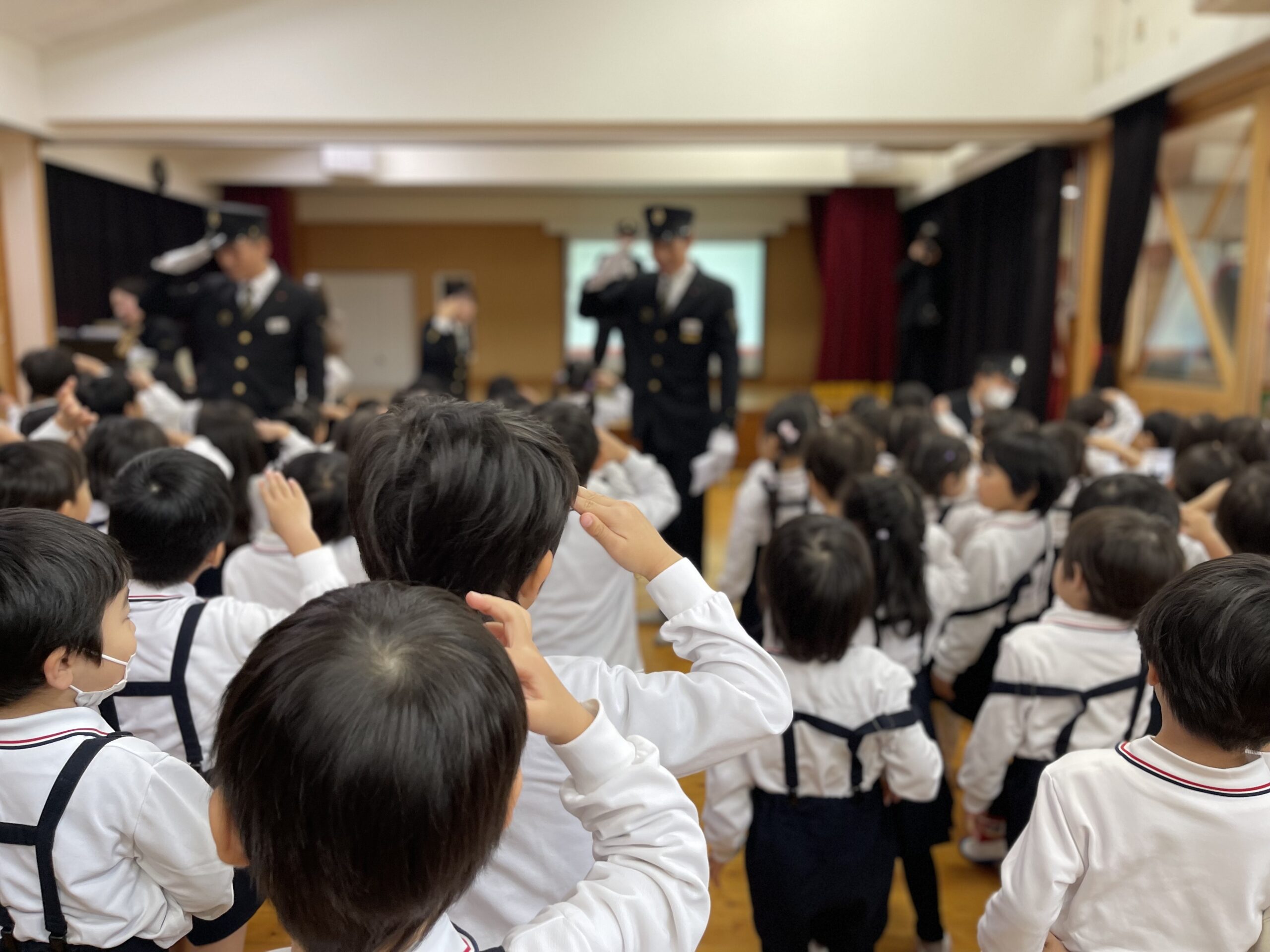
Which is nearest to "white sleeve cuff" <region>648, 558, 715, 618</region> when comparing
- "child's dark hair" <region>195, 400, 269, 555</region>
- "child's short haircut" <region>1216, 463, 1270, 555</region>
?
"child's short haircut" <region>1216, 463, 1270, 555</region>

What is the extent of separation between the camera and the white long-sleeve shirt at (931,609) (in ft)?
6.30

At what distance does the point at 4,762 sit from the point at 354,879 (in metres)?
0.63

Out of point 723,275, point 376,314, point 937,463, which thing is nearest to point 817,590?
point 937,463

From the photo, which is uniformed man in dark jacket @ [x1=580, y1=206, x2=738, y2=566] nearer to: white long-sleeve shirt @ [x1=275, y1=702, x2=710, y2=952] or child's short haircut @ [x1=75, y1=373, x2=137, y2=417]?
child's short haircut @ [x1=75, y1=373, x2=137, y2=417]

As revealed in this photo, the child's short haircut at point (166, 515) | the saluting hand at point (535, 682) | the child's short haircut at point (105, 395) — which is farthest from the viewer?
the child's short haircut at point (105, 395)

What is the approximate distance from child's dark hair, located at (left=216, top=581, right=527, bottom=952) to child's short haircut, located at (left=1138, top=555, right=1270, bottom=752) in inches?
29.5

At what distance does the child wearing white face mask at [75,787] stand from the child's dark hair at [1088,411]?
3.61 meters

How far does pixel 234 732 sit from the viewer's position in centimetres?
59

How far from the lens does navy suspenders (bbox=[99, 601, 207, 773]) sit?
1313 mm

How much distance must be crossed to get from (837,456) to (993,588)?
20.9 inches

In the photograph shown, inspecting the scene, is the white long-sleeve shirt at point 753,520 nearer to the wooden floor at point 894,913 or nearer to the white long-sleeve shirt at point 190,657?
the wooden floor at point 894,913

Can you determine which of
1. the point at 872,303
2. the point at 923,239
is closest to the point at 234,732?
the point at 923,239

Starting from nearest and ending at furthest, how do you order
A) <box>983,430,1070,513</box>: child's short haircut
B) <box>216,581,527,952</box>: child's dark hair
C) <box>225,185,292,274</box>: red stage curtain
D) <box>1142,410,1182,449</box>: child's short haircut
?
<box>216,581,527,952</box>: child's dark hair
<box>983,430,1070,513</box>: child's short haircut
<box>1142,410,1182,449</box>: child's short haircut
<box>225,185,292,274</box>: red stage curtain

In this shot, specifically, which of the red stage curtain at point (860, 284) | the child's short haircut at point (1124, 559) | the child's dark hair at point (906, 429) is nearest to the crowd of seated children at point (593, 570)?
the child's short haircut at point (1124, 559)
